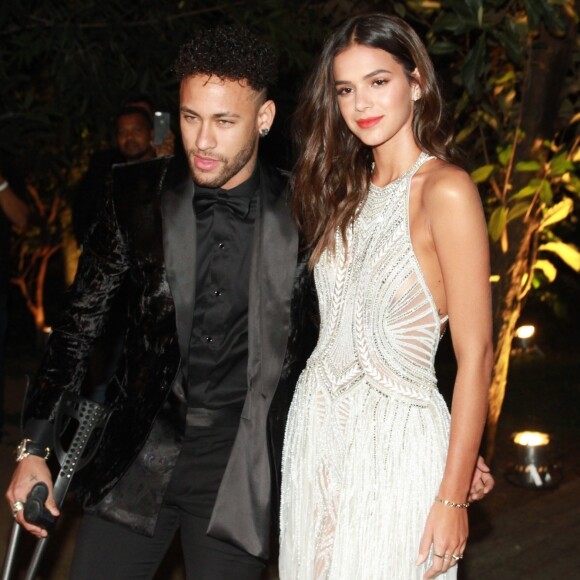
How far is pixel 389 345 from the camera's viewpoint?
2867 mm

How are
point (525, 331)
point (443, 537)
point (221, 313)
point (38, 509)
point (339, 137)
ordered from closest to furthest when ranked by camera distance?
point (443, 537)
point (38, 509)
point (221, 313)
point (339, 137)
point (525, 331)

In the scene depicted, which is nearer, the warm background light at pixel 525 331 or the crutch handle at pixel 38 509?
the crutch handle at pixel 38 509

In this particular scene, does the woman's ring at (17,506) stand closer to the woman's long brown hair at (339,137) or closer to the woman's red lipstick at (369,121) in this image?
the woman's long brown hair at (339,137)

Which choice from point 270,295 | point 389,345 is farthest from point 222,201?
point 389,345

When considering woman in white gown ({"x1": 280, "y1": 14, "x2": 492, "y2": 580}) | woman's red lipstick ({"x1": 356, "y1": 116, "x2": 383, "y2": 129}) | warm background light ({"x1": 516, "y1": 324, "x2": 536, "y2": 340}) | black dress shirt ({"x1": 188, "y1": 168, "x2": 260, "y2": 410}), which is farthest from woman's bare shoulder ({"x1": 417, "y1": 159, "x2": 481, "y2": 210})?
warm background light ({"x1": 516, "y1": 324, "x2": 536, "y2": 340})

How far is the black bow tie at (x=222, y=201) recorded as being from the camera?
316cm

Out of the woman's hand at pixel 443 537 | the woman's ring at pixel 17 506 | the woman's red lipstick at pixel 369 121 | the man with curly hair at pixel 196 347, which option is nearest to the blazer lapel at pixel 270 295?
the man with curly hair at pixel 196 347

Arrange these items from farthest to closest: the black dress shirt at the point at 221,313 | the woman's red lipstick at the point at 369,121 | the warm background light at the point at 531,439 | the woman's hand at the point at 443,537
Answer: the warm background light at the point at 531,439 → the black dress shirt at the point at 221,313 → the woman's red lipstick at the point at 369,121 → the woman's hand at the point at 443,537

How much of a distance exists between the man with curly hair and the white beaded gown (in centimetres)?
13

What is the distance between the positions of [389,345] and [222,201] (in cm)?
65

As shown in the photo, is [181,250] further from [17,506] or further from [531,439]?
[531,439]

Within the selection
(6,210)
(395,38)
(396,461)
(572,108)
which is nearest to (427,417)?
(396,461)

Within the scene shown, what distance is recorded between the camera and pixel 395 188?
117 inches

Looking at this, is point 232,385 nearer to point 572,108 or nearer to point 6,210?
point 572,108
